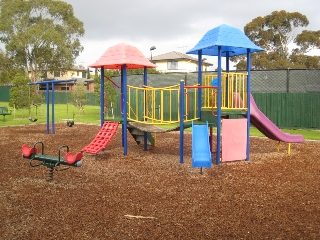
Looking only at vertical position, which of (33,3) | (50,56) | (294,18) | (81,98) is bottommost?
(81,98)

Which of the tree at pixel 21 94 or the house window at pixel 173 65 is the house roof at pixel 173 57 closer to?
the house window at pixel 173 65

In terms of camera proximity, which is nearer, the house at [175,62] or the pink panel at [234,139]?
the pink panel at [234,139]

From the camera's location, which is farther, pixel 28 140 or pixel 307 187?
pixel 28 140

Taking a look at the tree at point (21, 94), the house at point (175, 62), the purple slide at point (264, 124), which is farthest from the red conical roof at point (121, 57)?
the house at point (175, 62)

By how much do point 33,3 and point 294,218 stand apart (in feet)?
161

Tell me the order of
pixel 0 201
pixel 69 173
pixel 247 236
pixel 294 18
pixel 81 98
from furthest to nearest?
pixel 294 18 → pixel 81 98 → pixel 69 173 → pixel 0 201 → pixel 247 236

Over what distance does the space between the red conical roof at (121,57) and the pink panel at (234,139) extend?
3.05 metres

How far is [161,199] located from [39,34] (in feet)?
142

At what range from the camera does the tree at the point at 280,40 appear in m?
38.3

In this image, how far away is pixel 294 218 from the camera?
4.60m

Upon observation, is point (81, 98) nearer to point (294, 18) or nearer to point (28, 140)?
point (28, 140)

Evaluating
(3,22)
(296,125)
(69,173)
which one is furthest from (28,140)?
(3,22)

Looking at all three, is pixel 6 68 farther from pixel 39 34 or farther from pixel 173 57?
pixel 173 57

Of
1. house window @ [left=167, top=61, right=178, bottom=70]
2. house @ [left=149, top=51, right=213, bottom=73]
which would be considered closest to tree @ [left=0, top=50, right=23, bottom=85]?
house @ [left=149, top=51, right=213, bottom=73]
